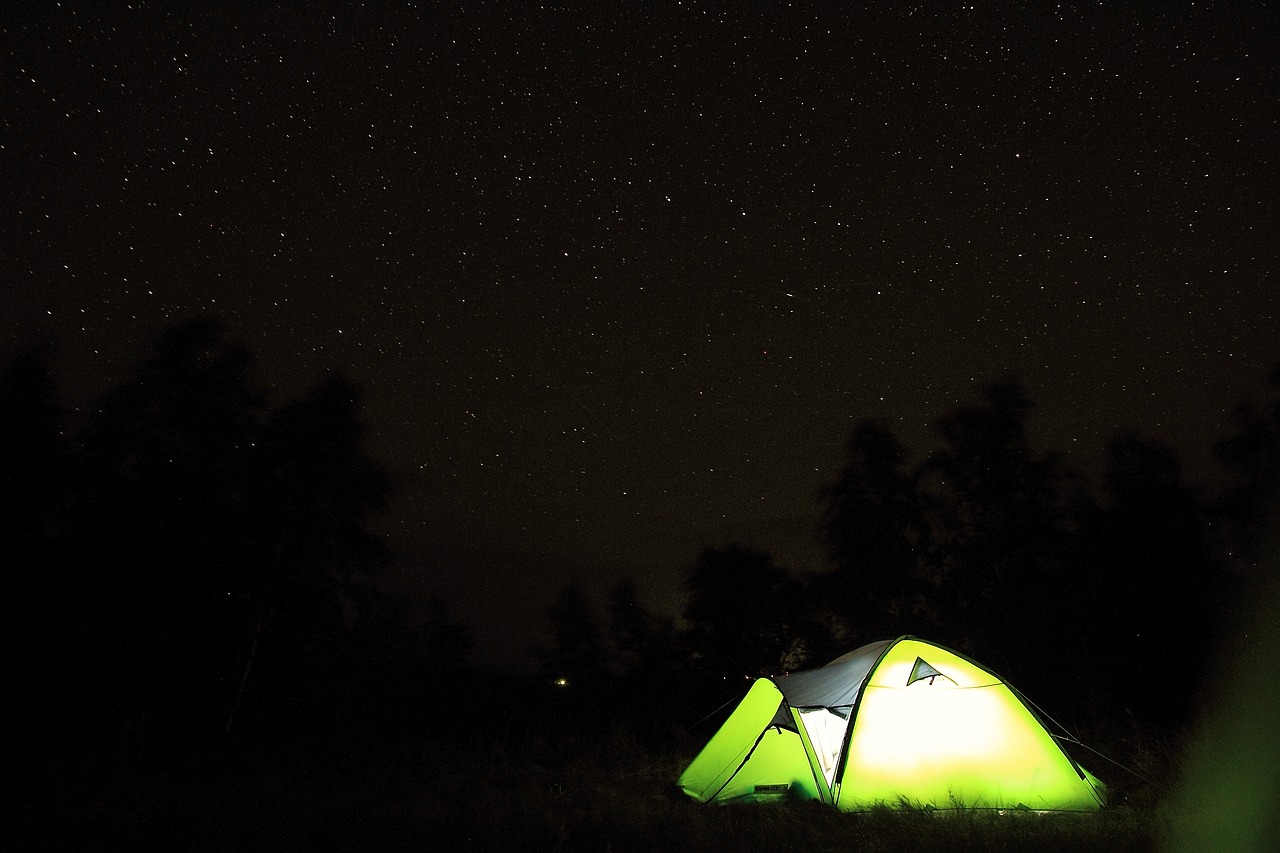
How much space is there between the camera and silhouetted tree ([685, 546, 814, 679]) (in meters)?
26.7

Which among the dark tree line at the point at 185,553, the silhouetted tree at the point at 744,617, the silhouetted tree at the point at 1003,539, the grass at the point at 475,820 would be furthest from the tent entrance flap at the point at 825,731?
the silhouetted tree at the point at 744,617

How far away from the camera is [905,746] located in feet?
28.2

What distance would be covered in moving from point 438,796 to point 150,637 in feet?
26.4

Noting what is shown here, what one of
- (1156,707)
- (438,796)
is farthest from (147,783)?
(1156,707)

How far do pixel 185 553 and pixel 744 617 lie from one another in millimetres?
19113

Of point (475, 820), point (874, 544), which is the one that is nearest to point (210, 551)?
point (475, 820)

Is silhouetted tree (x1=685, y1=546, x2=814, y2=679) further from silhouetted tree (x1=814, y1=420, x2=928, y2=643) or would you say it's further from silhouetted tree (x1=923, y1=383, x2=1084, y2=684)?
silhouetted tree (x1=923, y1=383, x2=1084, y2=684)

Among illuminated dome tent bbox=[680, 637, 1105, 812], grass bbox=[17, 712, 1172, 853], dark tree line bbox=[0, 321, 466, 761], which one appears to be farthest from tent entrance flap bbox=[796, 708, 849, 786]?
dark tree line bbox=[0, 321, 466, 761]

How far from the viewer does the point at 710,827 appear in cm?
751

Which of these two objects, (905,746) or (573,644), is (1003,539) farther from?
(573,644)

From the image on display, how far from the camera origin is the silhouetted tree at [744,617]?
87.5ft

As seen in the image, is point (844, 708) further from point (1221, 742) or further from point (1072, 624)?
point (1072, 624)

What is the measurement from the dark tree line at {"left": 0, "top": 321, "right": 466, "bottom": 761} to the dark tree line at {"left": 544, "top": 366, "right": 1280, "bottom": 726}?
14.4 meters

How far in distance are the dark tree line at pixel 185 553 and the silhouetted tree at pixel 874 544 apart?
1347 centimetres
